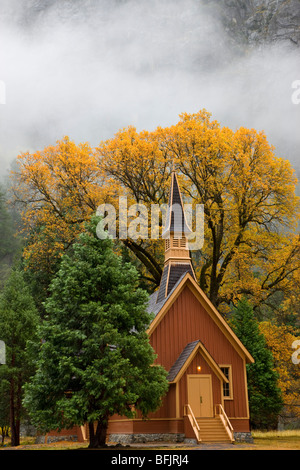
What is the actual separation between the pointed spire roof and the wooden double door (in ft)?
27.2

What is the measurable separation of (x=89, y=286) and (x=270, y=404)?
75.1 ft

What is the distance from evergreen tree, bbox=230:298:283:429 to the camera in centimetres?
3428

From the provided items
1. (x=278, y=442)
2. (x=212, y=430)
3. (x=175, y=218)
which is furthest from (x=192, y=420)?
(x=175, y=218)

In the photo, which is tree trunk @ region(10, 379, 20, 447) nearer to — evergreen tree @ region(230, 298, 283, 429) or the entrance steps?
the entrance steps

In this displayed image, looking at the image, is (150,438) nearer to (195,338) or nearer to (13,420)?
(195,338)

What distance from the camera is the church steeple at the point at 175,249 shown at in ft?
83.8

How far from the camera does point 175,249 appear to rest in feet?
87.2

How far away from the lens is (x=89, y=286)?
16.9m

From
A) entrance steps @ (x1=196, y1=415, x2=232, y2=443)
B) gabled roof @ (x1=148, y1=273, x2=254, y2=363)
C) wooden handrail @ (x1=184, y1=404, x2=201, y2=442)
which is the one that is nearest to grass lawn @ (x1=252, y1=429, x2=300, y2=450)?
entrance steps @ (x1=196, y1=415, x2=232, y2=443)

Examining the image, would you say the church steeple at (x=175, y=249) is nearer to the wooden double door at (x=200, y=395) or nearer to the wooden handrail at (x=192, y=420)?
the wooden double door at (x=200, y=395)

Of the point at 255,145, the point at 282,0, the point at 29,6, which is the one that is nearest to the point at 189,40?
the point at 282,0

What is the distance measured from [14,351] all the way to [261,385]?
1829 cm
